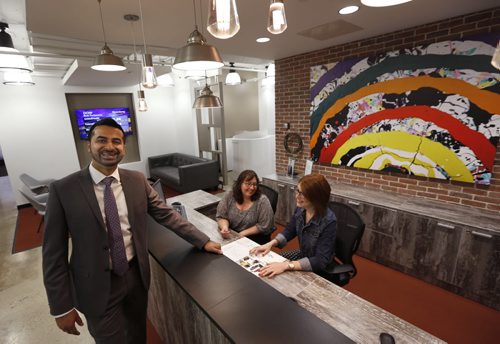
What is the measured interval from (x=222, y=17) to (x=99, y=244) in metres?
1.26

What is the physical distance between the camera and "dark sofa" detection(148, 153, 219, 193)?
224 inches

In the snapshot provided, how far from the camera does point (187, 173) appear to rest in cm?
567

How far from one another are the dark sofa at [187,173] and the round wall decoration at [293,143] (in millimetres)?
2358

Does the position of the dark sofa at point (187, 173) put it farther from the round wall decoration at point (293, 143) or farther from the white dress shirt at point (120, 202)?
the white dress shirt at point (120, 202)

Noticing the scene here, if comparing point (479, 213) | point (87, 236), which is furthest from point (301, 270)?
point (479, 213)

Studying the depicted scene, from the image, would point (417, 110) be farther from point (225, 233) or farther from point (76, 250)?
point (76, 250)

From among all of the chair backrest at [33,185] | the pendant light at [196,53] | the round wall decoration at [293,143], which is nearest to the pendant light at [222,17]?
the pendant light at [196,53]

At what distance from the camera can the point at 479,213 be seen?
257 centimetres

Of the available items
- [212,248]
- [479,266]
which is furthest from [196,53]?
[479,266]

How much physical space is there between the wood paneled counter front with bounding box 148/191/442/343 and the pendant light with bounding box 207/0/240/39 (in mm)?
1269

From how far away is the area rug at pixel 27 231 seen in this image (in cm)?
399

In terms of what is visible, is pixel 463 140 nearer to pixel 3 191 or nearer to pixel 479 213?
pixel 479 213

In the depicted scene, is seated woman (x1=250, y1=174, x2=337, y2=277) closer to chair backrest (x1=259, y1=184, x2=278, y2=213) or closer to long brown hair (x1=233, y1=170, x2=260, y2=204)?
long brown hair (x1=233, y1=170, x2=260, y2=204)

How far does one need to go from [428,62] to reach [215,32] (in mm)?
2730
